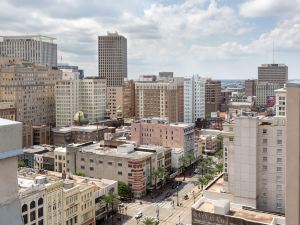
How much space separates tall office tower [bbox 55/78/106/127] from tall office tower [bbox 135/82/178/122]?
63.1 feet

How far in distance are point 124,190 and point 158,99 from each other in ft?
326

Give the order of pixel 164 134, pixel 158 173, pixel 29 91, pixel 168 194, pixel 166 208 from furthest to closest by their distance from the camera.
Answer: pixel 29 91
pixel 164 134
pixel 158 173
pixel 168 194
pixel 166 208

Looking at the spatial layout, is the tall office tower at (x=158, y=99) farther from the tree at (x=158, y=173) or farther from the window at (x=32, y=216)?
the window at (x=32, y=216)

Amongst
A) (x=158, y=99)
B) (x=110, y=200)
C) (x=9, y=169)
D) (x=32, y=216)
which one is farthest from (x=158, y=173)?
(x=9, y=169)

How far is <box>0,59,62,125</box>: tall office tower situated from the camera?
167m

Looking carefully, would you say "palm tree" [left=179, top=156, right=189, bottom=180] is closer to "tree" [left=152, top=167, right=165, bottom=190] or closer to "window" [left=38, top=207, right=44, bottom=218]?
"tree" [left=152, top=167, right=165, bottom=190]

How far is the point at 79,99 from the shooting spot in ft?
623

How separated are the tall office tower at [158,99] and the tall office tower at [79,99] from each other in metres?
19.2

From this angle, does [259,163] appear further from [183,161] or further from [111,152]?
[183,161]

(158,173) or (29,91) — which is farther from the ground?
(29,91)

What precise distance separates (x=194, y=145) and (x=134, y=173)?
4317 cm

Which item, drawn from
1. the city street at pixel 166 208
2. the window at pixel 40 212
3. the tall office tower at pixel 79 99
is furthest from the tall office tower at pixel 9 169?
the tall office tower at pixel 79 99

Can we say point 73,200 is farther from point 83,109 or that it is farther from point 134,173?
point 83,109

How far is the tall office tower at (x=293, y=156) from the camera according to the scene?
19.0 meters
